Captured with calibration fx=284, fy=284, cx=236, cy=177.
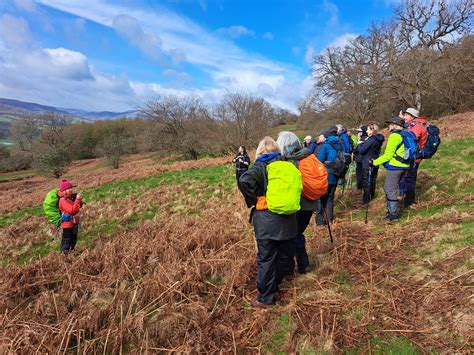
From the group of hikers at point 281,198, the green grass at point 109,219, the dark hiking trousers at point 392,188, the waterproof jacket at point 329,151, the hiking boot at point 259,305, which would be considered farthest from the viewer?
the green grass at point 109,219

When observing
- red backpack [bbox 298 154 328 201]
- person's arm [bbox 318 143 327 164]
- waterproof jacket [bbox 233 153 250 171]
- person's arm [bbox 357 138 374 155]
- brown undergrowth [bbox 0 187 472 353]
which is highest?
person's arm [bbox 357 138 374 155]

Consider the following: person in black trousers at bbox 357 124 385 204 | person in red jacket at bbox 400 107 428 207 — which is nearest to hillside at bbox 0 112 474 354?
person in red jacket at bbox 400 107 428 207

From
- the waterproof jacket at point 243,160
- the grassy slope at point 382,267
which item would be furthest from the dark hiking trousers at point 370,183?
the waterproof jacket at point 243,160

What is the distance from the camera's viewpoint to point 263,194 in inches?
139

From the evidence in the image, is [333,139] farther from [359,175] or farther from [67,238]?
[67,238]

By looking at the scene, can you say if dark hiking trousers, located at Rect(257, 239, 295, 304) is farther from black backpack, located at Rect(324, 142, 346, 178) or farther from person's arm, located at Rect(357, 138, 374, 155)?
person's arm, located at Rect(357, 138, 374, 155)

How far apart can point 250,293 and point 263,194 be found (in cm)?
154

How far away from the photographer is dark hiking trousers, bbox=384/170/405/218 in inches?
225

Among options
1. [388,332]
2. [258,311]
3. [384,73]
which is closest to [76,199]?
[258,311]

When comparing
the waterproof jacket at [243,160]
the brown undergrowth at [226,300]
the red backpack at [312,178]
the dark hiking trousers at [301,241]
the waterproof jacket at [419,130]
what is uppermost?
the waterproof jacket at [419,130]

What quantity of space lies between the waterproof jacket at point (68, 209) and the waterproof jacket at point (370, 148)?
7052 mm

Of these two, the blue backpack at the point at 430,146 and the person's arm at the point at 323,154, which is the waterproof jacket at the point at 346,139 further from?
the person's arm at the point at 323,154

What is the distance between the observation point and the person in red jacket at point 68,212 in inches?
260

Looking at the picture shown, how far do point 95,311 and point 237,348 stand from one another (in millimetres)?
1885
